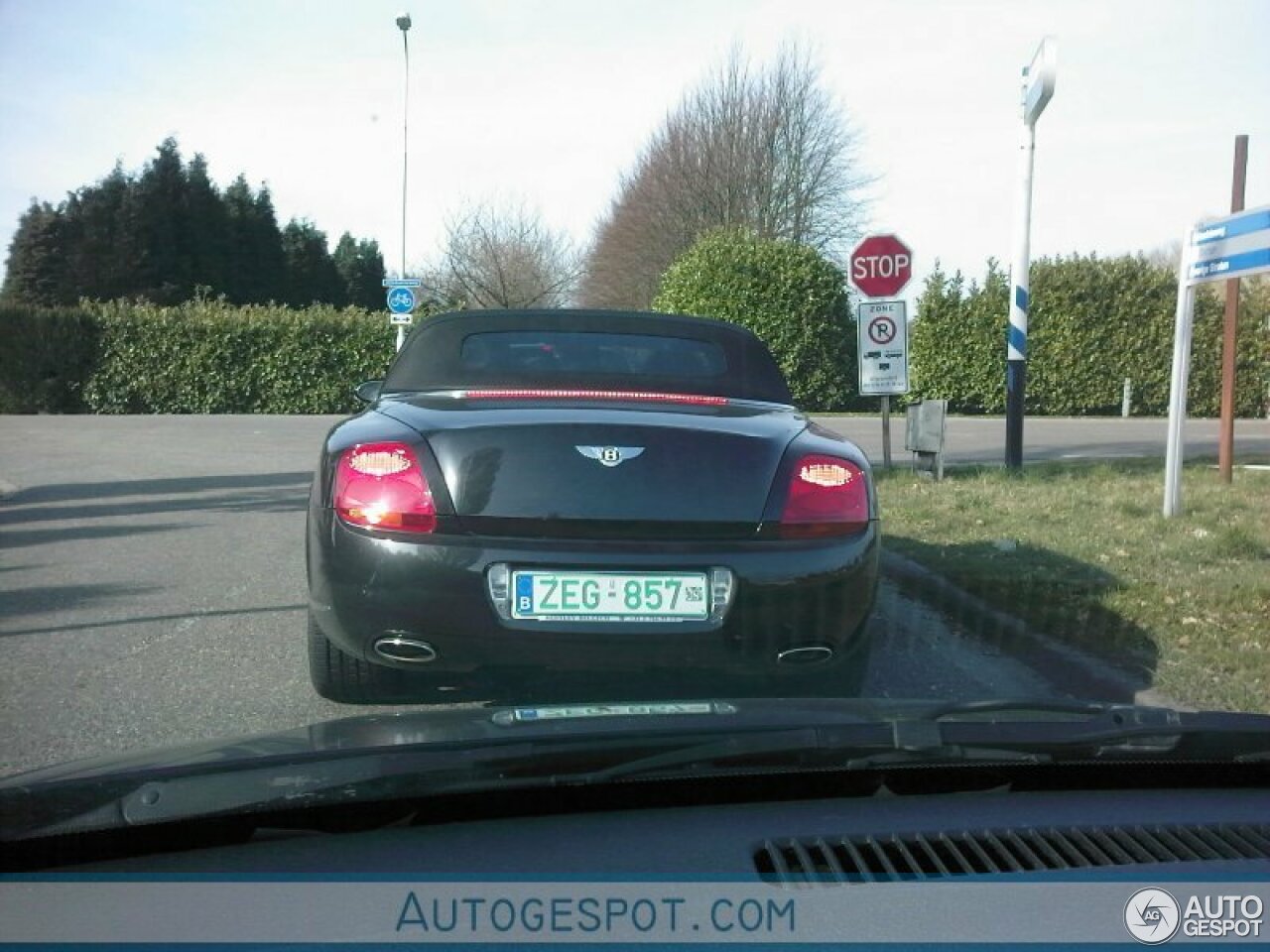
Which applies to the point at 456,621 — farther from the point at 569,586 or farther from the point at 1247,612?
the point at 1247,612

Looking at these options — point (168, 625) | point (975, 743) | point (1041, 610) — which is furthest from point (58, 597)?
point (975, 743)

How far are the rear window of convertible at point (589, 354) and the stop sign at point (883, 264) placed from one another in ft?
23.0

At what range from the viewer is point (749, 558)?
365cm

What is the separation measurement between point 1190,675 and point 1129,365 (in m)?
27.1

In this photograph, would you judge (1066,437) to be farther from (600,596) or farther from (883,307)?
(600,596)

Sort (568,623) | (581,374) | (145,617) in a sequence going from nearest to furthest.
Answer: (568,623), (581,374), (145,617)

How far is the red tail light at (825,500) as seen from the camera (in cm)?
380

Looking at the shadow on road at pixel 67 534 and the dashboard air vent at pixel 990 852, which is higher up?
the dashboard air vent at pixel 990 852

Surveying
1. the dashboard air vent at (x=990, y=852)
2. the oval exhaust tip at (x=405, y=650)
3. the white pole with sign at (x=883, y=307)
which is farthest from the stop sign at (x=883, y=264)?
the dashboard air vent at (x=990, y=852)

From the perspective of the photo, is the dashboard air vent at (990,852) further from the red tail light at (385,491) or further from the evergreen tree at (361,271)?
the evergreen tree at (361,271)

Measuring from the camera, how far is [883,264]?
11.9m

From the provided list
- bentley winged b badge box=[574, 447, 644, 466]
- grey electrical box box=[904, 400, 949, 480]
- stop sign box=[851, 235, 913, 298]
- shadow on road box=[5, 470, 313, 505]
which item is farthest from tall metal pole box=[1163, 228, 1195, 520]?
shadow on road box=[5, 470, 313, 505]

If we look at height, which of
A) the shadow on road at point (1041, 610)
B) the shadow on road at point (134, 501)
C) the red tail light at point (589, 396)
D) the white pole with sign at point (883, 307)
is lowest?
the shadow on road at point (134, 501)

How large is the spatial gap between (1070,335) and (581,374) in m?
27.0
